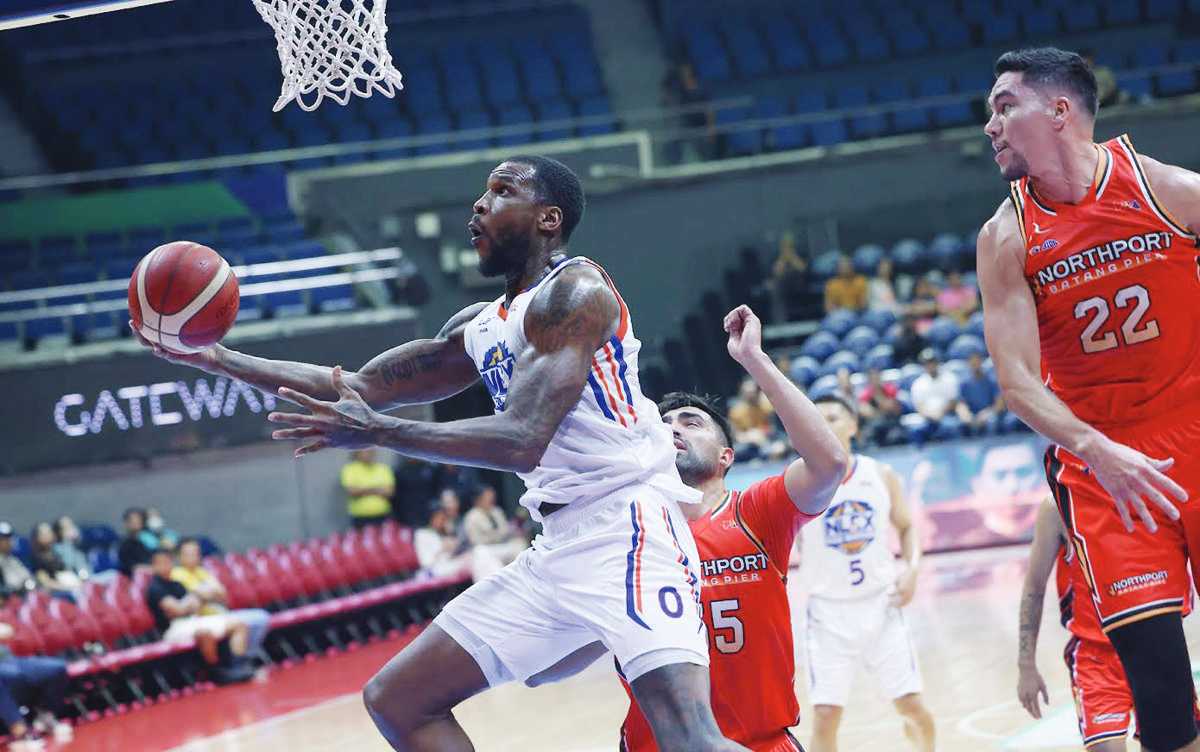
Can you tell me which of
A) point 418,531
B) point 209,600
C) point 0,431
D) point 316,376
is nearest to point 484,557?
point 418,531

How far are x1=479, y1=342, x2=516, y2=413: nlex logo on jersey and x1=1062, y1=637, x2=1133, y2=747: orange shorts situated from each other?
2041mm

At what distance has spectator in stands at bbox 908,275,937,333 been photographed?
1770 centimetres

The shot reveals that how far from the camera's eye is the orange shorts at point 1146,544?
3902 mm

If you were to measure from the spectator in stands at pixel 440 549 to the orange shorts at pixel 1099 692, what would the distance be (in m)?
10.4

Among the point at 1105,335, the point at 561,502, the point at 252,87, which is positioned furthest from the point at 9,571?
the point at 252,87

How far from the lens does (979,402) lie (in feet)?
50.9

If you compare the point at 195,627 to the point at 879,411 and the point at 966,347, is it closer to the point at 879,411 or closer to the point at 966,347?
the point at 879,411

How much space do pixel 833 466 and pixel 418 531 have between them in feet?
36.2

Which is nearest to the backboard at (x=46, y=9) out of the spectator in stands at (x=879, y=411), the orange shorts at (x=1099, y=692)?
the orange shorts at (x=1099, y=692)

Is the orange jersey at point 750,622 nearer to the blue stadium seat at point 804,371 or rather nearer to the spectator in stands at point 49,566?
the spectator in stands at point 49,566

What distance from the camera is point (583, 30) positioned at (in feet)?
75.6

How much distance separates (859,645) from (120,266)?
47.2 ft

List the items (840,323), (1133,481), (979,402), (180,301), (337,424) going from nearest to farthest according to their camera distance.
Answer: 1. (337,424)
2. (1133,481)
3. (180,301)
4. (979,402)
5. (840,323)

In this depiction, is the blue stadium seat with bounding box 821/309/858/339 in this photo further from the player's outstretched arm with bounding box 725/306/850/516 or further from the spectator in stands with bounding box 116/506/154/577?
the player's outstretched arm with bounding box 725/306/850/516
